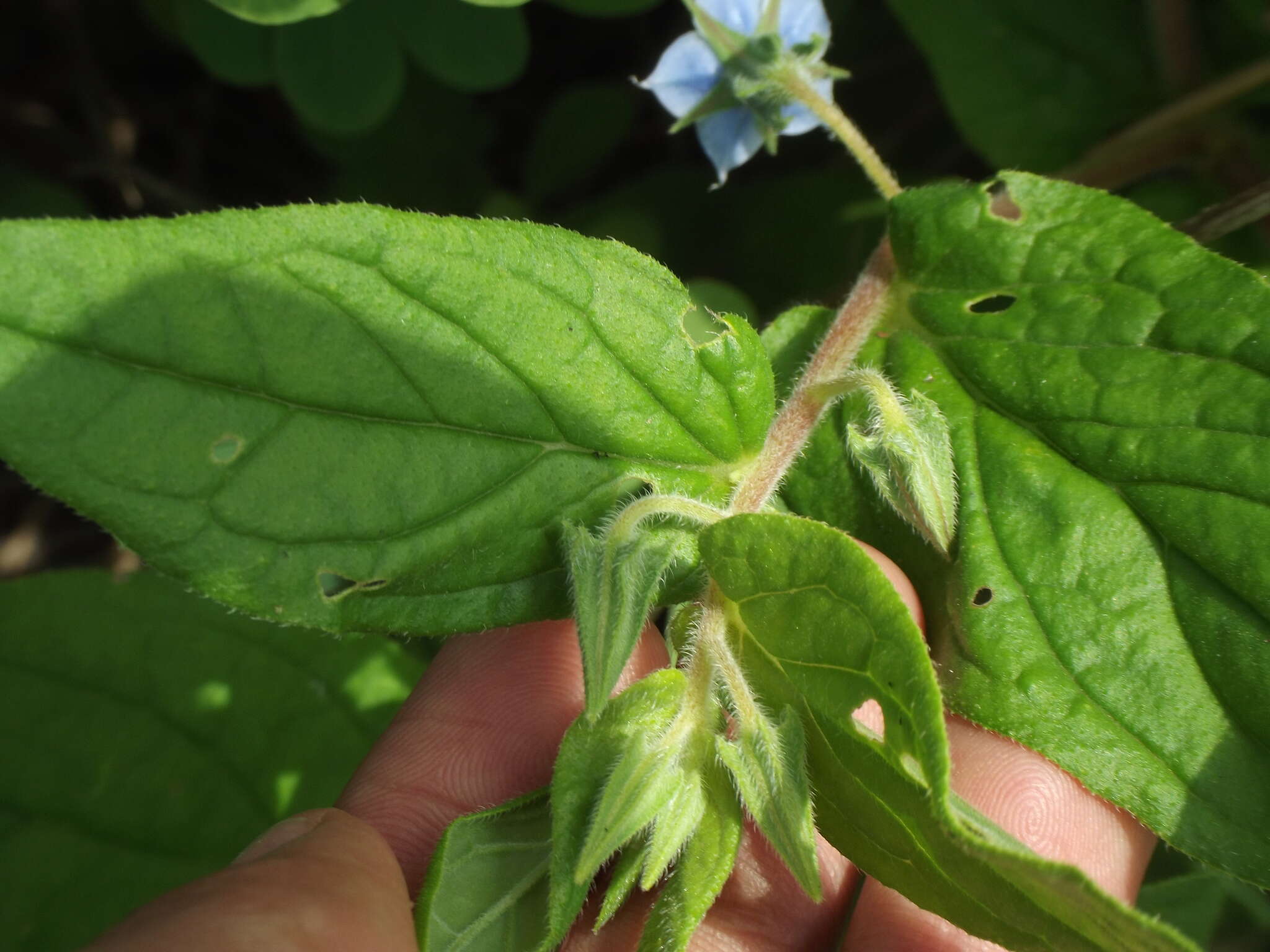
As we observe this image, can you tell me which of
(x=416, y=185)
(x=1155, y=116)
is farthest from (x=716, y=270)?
(x=1155, y=116)

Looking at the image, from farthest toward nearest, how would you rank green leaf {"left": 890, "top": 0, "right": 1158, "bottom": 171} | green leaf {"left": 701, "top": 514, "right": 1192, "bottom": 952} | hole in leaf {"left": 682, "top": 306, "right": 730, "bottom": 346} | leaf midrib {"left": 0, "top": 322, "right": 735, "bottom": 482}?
1. green leaf {"left": 890, "top": 0, "right": 1158, "bottom": 171}
2. hole in leaf {"left": 682, "top": 306, "right": 730, "bottom": 346}
3. leaf midrib {"left": 0, "top": 322, "right": 735, "bottom": 482}
4. green leaf {"left": 701, "top": 514, "right": 1192, "bottom": 952}

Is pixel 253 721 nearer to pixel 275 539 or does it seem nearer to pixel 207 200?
pixel 275 539

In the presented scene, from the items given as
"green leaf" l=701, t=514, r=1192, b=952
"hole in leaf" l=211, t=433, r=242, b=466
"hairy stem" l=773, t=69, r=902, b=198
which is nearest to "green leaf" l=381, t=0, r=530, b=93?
"hairy stem" l=773, t=69, r=902, b=198

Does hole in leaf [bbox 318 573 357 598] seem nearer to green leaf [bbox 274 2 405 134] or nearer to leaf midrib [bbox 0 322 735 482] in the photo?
leaf midrib [bbox 0 322 735 482]

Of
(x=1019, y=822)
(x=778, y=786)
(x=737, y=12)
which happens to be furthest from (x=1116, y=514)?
→ (x=737, y=12)

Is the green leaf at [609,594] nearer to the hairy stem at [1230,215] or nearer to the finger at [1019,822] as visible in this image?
the finger at [1019,822]

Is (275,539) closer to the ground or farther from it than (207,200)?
farther from it
